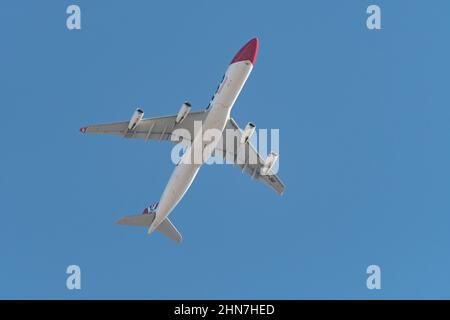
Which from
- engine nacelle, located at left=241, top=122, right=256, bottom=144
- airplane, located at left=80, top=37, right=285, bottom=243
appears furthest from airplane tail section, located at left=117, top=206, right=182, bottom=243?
engine nacelle, located at left=241, top=122, right=256, bottom=144

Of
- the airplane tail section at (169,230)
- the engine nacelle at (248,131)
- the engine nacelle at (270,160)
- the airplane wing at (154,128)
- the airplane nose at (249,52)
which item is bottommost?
the airplane tail section at (169,230)

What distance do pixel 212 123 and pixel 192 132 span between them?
4.40m

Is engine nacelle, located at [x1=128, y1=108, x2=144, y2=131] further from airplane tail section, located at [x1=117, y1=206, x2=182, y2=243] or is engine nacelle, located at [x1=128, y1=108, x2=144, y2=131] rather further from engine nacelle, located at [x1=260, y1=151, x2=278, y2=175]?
engine nacelle, located at [x1=260, y1=151, x2=278, y2=175]

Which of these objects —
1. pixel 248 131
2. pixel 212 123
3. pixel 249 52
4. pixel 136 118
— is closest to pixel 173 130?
pixel 136 118

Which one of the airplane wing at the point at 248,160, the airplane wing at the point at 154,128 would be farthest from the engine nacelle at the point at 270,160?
the airplane wing at the point at 154,128

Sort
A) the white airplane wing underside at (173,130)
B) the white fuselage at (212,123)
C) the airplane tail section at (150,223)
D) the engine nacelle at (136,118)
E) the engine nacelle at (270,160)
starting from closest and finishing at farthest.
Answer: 1. the white fuselage at (212,123)
2. the engine nacelle at (136,118)
3. the white airplane wing underside at (173,130)
4. the engine nacelle at (270,160)
5. the airplane tail section at (150,223)

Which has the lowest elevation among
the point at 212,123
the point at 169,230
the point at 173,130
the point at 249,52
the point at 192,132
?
the point at 169,230

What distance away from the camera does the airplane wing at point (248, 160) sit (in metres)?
60.5

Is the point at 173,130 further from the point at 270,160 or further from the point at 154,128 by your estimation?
the point at 270,160

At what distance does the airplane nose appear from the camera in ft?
170

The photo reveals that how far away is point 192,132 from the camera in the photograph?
57188 millimetres

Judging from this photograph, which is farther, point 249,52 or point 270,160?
point 270,160

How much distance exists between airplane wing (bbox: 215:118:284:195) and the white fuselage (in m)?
5.35

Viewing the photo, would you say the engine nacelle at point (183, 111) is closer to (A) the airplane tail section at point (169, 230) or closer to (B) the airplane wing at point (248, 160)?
(B) the airplane wing at point (248, 160)
